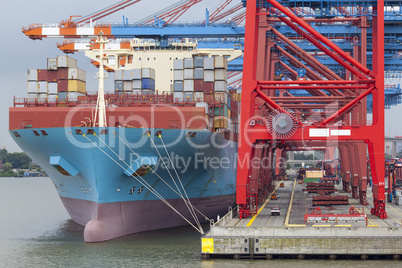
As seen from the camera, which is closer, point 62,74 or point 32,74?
point 62,74

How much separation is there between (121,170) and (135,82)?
9.79 metres

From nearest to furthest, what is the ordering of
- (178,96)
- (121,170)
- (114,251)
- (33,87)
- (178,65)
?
1. (114,251)
2. (121,170)
3. (33,87)
4. (178,96)
5. (178,65)

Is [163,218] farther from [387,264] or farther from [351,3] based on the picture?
[351,3]

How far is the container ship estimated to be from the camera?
36.8 meters

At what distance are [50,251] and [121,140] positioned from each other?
7.80 meters

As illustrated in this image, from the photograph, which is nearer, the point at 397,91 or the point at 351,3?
the point at 351,3

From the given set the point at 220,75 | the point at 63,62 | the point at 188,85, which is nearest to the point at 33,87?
the point at 63,62

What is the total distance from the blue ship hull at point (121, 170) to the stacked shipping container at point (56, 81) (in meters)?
3.98

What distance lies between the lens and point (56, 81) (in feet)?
144

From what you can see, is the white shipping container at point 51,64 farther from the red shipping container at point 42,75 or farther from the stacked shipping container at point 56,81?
the red shipping container at point 42,75

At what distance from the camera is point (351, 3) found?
41.2m

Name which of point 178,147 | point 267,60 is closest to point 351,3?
point 267,60

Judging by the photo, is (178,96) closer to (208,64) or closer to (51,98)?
(208,64)

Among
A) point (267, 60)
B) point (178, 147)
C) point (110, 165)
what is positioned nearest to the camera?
point (110, 165)
